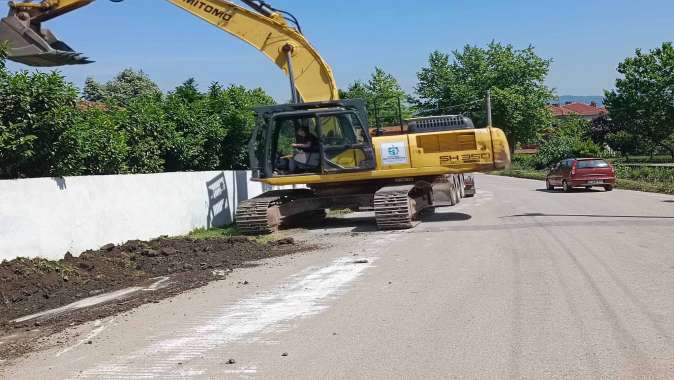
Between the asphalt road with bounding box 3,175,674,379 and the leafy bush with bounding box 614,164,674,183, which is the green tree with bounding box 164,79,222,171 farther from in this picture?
the leafy bush with bounding box 614,164,674,183

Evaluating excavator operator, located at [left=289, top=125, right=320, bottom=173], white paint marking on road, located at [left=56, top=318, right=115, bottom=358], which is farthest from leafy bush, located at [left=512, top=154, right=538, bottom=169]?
white paint marking on road, located at [left=56, top=318, right=115, bottom=358]

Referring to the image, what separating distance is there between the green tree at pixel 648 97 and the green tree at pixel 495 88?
46.6 feet

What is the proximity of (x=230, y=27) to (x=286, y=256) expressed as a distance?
7.51 m

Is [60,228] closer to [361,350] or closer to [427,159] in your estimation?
[361,350]

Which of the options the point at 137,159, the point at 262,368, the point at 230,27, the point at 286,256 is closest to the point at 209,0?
the point at 230,27

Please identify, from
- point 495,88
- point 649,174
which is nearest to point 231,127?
point 649,174

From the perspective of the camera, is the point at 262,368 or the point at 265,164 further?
the point at 265,164

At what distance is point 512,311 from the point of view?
675 cm

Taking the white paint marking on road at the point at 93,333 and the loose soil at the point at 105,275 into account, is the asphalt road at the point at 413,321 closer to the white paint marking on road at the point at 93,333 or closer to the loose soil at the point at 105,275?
the white paint marking on road at the point at 93,333

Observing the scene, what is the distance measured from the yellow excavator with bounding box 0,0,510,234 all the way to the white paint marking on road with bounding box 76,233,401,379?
5.97 m

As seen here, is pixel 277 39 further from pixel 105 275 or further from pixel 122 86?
pixel 122 86

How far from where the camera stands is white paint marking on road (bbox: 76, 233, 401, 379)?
17.7ft

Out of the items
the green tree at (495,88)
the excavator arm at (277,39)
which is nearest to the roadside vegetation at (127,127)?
the excavator arm at (277,39)

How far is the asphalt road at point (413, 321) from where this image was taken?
17.0 ft
